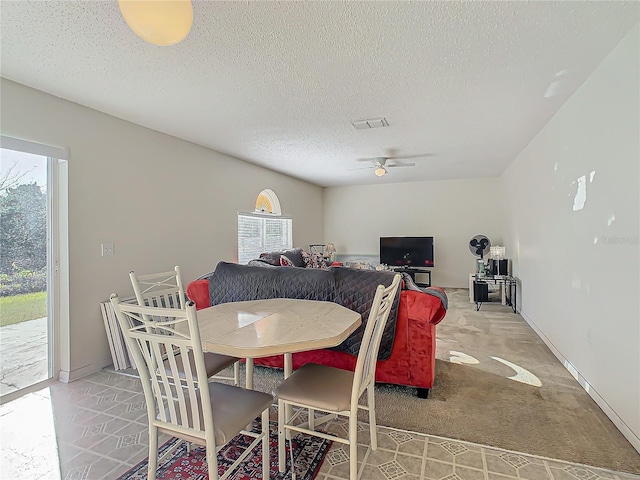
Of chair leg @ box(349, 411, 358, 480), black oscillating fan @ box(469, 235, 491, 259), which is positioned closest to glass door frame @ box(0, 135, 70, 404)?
chair leg @ box(349, 411, 358, 480)

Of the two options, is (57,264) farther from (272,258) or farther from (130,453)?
(272,258)

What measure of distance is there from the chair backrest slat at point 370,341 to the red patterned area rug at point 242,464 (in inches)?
19.5

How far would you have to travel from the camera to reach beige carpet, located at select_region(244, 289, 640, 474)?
6.11 ft

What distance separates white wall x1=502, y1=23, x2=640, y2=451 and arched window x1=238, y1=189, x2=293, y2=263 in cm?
400

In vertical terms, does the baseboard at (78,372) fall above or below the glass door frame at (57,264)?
below

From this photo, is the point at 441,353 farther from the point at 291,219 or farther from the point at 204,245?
the point at 291,219

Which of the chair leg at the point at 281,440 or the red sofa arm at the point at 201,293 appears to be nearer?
the chair leg at the point at 281,440

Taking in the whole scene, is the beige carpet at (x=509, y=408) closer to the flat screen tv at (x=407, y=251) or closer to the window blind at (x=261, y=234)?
the window blind at (x=261, y=234)

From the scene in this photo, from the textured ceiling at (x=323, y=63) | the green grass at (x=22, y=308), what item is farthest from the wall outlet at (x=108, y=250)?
the textured ceiling at (x=323, y=63)

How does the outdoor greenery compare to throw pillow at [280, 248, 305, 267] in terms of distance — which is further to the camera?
throw pillow at [280, 248, 305, 267]

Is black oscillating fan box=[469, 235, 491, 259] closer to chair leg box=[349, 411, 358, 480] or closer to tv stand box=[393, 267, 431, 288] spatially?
tv stand box=[393, 267, 431, 288]

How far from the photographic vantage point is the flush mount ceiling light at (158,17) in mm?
1078

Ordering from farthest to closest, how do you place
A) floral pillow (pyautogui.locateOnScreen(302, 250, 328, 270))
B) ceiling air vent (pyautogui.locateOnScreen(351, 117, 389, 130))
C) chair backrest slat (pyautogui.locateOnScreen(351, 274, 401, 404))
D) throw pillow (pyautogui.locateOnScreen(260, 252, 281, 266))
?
floral pillow (pyautogui.locateOnScreen(302, 250, 328, 270)), throw pillow (pyautogui.locateOnScreen(260, 252, 281, 266)), ceiling air vent (pyautogui.locateOnScreen(351, 117, 389, 130)), chair backrest slat (pyautogui.locateOnScreen(351, 274, 401, 404))

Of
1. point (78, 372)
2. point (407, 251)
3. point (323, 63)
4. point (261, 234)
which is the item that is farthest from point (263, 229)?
point (323, 63)
